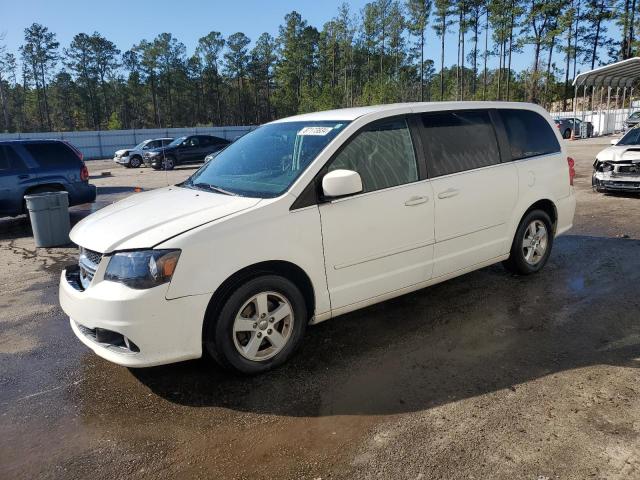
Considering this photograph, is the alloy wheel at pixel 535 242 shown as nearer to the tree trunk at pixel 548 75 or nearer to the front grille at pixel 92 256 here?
the front grille at pixel 92 256

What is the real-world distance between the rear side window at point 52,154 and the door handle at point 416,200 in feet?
27.3

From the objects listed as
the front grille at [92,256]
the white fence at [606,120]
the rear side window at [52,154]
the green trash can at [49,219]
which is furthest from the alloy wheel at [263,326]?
the white fence at [606,120]

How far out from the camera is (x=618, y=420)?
→ 2.98 metres

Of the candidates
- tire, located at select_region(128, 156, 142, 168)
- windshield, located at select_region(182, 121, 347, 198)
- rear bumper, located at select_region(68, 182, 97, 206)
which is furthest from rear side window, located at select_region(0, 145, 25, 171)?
tire, located at select_region(128, 156, 142, 168)

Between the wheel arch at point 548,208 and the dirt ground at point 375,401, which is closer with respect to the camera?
the dirt ground at point 375,401

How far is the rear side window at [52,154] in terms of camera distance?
9.84 m

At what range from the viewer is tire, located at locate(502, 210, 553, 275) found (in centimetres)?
528

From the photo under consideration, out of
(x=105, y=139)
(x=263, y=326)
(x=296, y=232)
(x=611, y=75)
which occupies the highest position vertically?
(x=611, y=75)

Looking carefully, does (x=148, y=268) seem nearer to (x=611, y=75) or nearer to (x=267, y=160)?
(x=267, y=160)

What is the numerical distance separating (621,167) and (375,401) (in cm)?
949

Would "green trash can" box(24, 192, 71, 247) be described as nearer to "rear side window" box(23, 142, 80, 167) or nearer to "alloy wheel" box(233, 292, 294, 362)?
"rear side window" box(23, 142, 80, 167)

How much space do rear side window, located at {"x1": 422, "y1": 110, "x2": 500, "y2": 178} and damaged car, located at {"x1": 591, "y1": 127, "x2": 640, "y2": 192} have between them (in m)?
6.77

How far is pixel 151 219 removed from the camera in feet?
11.5

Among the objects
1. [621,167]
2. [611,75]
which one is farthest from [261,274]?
[611,75]
